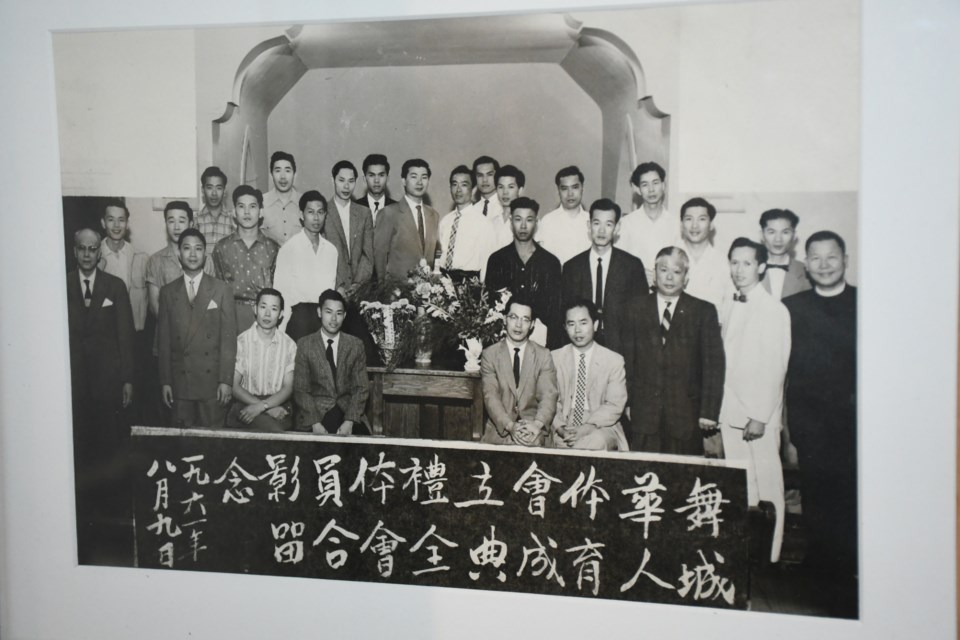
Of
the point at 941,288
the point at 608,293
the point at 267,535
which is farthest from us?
the point at 267,535

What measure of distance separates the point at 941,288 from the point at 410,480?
4.68 ft

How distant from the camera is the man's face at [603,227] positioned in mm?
1788

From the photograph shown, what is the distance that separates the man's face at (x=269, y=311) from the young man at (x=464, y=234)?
0.48 meters

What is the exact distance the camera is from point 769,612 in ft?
5.75

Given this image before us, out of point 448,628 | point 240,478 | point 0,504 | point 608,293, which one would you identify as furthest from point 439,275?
point 0,504

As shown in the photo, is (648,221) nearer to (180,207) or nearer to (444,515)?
(444,515)

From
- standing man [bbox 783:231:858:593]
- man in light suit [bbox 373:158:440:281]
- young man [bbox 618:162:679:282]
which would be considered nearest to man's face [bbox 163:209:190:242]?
man in light suit [bbox 373:158:440:281]

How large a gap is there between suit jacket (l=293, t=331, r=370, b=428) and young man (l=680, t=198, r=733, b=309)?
36.2 inches

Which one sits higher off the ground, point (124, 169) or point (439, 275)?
point (124, 169)

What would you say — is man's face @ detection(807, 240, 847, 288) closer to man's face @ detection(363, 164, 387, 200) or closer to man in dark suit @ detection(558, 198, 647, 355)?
man in dark suit @ detection(558, 198, 647, 355)

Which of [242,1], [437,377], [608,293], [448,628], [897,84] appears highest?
[242,1]

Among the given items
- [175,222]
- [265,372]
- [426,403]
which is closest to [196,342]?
[265,372]

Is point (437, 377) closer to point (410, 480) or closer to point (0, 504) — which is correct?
point (410, 480)

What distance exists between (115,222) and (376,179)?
78cm
